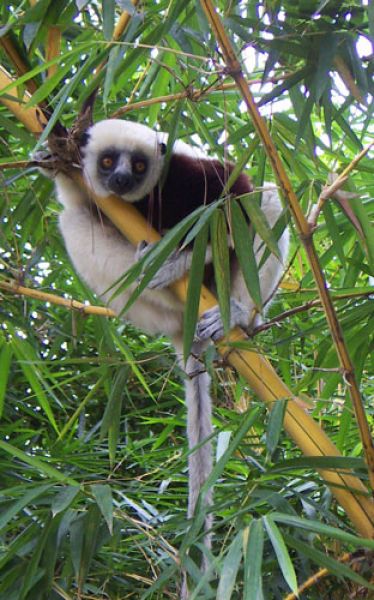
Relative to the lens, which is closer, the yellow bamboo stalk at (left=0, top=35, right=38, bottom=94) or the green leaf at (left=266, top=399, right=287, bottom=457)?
the green leaf at (left=266, top=399, right=287, bottom=457)

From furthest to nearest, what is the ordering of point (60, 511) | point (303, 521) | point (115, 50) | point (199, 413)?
point (199, 413) → point (60, 511) → point (115, 50) → point (303, 521)

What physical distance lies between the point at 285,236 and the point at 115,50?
1010mm

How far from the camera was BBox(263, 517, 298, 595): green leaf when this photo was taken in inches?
59.6

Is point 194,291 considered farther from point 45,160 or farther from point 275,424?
point 45,160

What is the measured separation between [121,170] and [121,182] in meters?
0.07

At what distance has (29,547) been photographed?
2.24m

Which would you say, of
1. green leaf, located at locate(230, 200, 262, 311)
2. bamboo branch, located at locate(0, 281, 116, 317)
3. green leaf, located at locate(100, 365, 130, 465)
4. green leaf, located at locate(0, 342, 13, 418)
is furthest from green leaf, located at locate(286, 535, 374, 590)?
green leaf, located at locate(0, 342, 13, 418)

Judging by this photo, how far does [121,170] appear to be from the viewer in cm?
293

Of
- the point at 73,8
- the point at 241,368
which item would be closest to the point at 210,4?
the point at 73,8

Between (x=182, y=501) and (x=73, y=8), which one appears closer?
(x=73, y=8)


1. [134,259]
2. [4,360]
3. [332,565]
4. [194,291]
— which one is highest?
[134,259]

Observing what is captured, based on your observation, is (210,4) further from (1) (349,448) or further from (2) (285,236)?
(1) (349,448)

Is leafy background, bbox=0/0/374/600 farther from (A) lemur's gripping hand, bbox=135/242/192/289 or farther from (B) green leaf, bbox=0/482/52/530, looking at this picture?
(A) lemur's gripping hand, bbox=135/242/192/289

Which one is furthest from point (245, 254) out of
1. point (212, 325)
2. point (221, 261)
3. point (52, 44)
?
point (52, 44)
